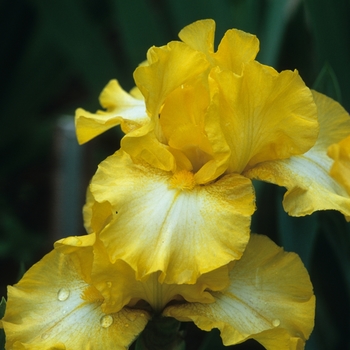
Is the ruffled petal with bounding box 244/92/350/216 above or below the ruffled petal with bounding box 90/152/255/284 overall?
below

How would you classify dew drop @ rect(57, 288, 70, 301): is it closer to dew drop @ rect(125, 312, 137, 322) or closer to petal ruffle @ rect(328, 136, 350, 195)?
dew drop @ rect(125, 312, 137, 322)

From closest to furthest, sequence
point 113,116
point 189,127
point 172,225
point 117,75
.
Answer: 1. point 172,225
2. point 189,127
3. point 113,116
4. point 117,75

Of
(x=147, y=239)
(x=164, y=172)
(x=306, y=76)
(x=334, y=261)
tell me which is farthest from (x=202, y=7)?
(x=147, y=239)

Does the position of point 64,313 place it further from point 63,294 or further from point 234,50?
point 234,50

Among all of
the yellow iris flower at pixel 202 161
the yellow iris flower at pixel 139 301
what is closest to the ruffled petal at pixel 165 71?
the yellow iris flower at pixel 202 161

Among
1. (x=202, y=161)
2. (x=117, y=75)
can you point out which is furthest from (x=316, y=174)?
(x=117, y=75)

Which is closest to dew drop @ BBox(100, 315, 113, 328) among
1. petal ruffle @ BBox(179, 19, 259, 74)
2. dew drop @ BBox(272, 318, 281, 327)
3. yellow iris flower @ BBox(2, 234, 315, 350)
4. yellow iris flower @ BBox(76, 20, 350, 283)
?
yellow iris flower @ BBox(2, 234, 315, 350)

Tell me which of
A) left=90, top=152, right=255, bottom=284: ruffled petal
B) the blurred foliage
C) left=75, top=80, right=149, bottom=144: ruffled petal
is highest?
left=75, top=80, right=149, bottom=144: ruffled petal

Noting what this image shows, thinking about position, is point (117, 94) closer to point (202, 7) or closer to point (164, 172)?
point (164, 172)
